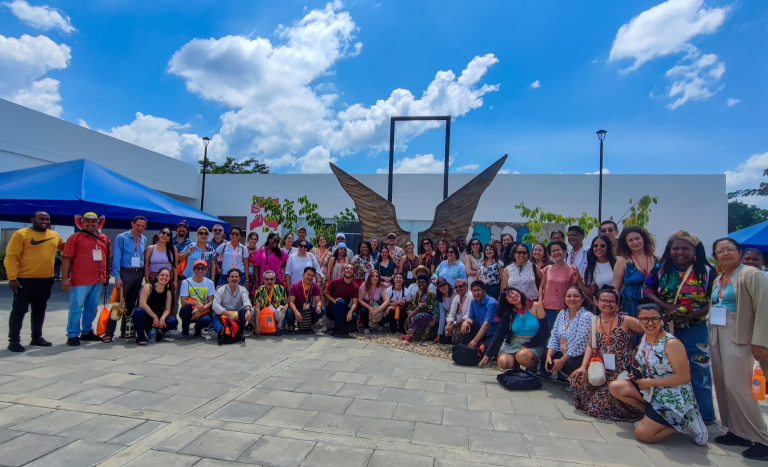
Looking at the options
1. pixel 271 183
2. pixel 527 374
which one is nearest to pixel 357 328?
pixel 527 374

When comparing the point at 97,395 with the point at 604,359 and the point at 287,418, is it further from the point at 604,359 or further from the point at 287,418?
the point at 604,359

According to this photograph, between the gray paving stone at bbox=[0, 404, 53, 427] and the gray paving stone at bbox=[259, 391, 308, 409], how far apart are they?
56.9 inches

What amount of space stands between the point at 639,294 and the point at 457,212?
5102 millimetres

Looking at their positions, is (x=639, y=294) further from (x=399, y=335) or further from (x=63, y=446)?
(x=63, y=446)

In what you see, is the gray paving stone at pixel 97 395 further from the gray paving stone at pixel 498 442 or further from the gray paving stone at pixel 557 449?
the gray paving stone at pixel 557 449

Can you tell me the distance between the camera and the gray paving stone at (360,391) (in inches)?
137

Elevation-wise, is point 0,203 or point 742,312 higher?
point 0,203

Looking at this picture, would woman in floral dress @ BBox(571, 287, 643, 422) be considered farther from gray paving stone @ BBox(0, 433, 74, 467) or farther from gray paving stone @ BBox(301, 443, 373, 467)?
gray paving stone @ BBox(0, 433, 74, 467)

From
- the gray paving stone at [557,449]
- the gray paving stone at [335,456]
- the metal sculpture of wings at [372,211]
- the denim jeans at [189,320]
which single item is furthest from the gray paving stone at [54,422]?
the metal sculpture of wings at [372,211]

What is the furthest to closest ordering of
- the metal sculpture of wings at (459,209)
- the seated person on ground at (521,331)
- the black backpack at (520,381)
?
the metal sculpture of wings at (459,209) → the seated person on ground at (521,331) → the black backpack at (520,381)

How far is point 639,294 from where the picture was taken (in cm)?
367

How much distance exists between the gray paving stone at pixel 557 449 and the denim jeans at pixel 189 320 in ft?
13.3

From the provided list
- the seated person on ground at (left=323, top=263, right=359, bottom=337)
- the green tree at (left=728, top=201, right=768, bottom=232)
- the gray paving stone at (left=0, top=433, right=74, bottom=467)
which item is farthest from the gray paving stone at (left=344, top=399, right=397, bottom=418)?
the green tree at (left=728, top=201, right=768, bottom=232)

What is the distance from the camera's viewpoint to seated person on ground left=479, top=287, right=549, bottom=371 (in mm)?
4109
